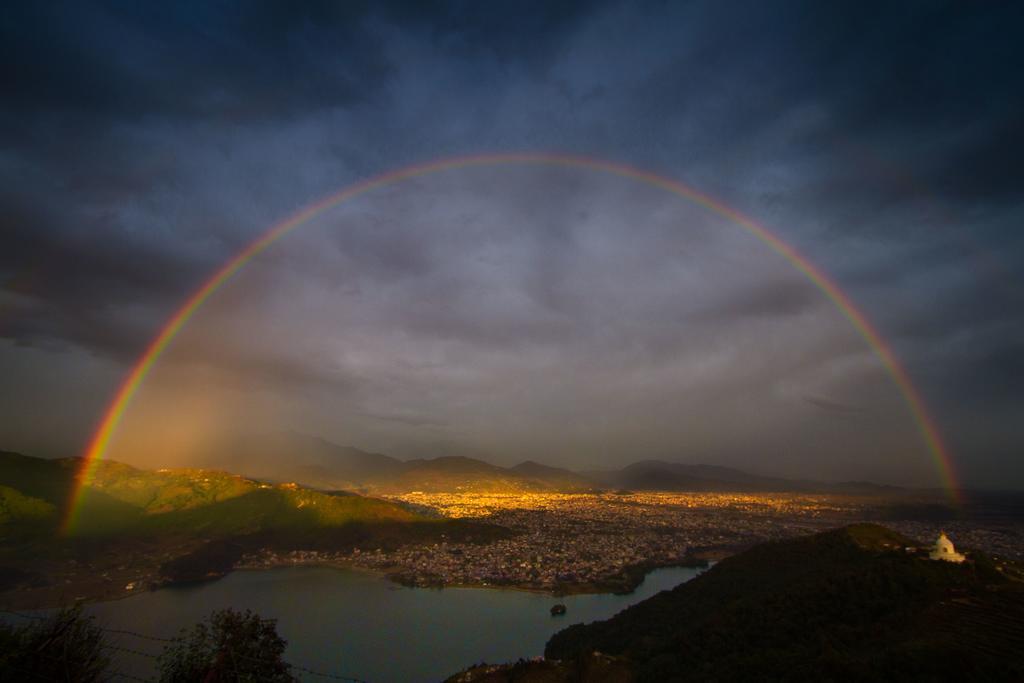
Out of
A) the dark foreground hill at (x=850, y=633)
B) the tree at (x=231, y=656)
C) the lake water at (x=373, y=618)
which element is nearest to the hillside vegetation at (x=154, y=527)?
the lake water at (x=373, y=618)

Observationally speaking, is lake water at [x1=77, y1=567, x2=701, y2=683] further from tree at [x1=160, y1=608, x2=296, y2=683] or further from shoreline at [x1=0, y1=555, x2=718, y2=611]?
tree at [x1=160, y1=608, x2=296, y2=683]

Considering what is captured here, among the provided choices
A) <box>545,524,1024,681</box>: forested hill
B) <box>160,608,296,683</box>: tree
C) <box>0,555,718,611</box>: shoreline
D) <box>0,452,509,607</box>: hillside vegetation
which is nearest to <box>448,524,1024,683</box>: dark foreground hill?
<box>545,524,1024,681</box>: forested hill

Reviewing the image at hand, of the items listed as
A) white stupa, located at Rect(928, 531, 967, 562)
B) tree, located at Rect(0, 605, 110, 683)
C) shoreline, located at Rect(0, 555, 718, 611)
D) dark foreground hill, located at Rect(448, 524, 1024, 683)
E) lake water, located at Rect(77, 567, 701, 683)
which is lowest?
lake water, located at Rect(77, 567, 701, 683)

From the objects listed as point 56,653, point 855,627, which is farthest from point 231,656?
point 855,627

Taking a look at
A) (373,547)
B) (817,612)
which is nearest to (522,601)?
(373,547)

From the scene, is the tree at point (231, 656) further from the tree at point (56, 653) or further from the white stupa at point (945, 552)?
the white stupa at point (945, 552)
